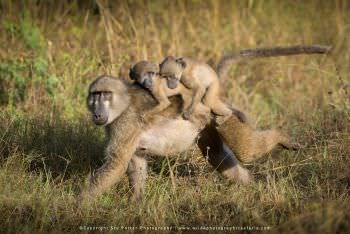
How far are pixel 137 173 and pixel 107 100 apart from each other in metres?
0.70

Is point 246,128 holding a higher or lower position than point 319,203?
higher

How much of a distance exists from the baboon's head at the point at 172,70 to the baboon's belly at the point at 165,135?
0.33m

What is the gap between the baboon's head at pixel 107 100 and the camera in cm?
464

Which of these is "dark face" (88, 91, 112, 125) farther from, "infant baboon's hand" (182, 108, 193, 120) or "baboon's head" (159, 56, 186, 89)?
"infant baboon's hand" (182, 108, 193, 120)

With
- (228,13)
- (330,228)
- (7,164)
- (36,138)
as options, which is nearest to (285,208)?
(330,228)

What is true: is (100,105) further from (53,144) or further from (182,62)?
(53,144)

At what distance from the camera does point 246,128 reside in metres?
4.91

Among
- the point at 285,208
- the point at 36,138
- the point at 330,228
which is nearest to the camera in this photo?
the point at 330,228

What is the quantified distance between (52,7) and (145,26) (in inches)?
59.9

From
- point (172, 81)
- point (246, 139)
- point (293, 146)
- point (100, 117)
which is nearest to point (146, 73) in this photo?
point (172, 81)

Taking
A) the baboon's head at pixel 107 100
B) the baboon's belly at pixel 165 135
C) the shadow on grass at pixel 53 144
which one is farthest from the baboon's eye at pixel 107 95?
the shadow on grass at pixel 53 144

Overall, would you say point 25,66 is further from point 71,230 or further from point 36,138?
point 71,230

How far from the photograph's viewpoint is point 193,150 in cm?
535

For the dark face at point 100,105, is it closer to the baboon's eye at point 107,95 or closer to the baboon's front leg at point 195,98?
the baboon's eye at point 107,95
